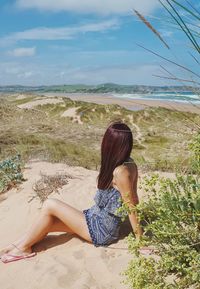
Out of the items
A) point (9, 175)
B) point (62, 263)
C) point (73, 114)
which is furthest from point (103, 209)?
point (73, 114)

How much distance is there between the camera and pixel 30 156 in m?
9.55

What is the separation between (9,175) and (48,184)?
3.18 ft

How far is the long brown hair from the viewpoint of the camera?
4246mm

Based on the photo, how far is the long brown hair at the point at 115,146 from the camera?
425cm

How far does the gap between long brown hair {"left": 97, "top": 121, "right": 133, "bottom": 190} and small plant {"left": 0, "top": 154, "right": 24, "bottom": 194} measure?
313cm

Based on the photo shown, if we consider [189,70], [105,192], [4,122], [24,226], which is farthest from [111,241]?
[4,122]

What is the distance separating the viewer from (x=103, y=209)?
459 cm

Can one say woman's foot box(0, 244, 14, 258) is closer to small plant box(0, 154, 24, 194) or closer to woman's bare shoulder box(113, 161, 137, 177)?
woman's bare shoulder box(113, 161, 137, 177)

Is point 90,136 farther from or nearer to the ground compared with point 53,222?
nearer to the ground

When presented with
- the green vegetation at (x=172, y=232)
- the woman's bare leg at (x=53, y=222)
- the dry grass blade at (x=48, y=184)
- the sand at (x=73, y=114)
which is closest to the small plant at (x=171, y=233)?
the green vegetation at (x=172, y=232)

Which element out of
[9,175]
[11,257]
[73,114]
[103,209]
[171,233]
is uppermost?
[171,233]

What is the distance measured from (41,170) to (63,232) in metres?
2.87

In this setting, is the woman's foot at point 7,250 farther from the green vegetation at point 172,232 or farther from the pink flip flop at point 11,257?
the green vegetation at point 172,232

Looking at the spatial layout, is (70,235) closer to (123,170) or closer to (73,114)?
(123,170)
